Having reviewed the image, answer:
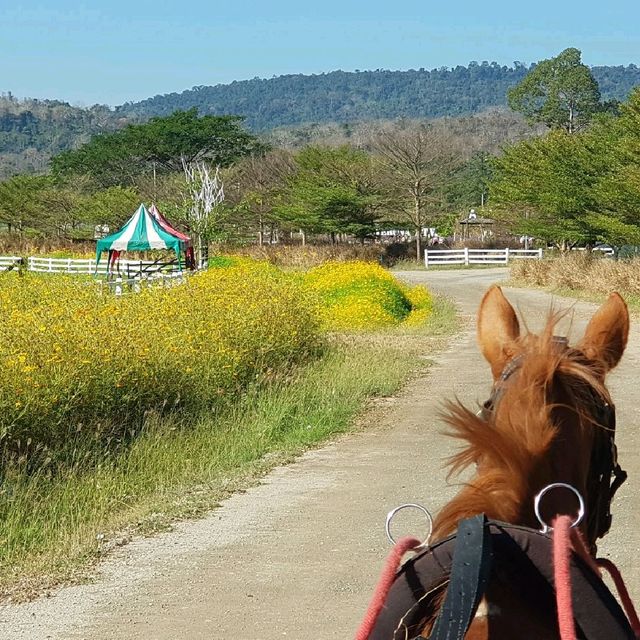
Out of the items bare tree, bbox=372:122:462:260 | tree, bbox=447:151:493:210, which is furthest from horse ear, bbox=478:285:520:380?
tree, bbox=447:151:493:210

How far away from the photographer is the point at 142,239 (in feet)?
106

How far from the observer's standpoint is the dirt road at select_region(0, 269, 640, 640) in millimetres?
4996

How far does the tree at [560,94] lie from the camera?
7412 cm

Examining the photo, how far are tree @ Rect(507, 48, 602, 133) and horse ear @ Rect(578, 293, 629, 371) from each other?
7327 cm

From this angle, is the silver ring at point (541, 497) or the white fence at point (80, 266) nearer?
the silver ring at point (541, 497)

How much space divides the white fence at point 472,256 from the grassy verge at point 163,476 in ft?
128

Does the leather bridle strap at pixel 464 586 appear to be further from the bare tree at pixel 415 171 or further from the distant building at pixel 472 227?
the distant building at pixel 472 227

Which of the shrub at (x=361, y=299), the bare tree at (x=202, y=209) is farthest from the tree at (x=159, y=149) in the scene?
the shrub at (x=361, y=299)

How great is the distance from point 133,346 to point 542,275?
78.7ft

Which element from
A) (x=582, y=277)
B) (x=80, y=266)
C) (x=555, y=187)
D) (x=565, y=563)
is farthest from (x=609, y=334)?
(x=80, y=266)

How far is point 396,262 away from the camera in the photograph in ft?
179

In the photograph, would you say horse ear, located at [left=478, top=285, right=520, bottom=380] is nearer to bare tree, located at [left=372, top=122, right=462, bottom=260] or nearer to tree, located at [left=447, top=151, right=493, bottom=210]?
bare tree, located at [left=372, top=122, right=462, bottom=260]

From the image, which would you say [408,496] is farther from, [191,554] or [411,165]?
[411,165]

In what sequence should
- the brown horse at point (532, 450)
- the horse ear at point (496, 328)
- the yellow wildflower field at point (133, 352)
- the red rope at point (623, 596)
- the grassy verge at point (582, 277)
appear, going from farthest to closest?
the grassy verge at point (582, 277) → the yellow wildflower field at point (133, 352) → the horse ear at point (496, 328) → the red rope at point (623, 596) → the brown horse at point (532, 450)
